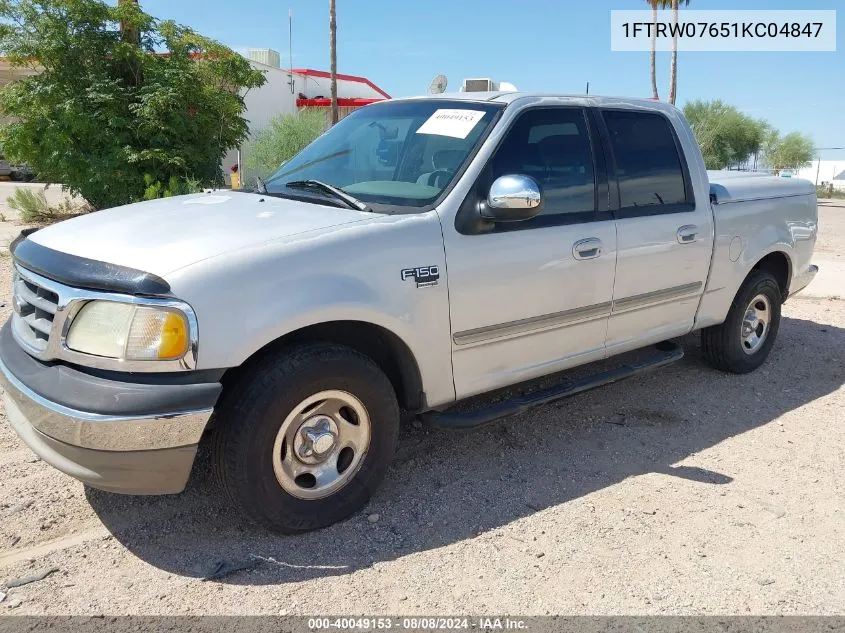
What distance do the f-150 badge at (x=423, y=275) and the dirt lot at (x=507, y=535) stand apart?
1089 mm

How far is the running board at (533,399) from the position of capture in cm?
353

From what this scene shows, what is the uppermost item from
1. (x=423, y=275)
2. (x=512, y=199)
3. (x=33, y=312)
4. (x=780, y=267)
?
(x=512, y=199)

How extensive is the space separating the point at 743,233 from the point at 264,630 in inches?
163

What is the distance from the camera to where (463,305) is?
134 inches

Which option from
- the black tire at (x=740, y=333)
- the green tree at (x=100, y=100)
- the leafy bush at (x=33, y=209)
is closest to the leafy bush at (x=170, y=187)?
the green tree at (x=100, y=100)

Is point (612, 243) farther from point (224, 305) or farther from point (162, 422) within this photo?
point (162, 422)

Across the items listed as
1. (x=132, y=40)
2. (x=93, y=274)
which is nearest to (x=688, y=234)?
(x=93, y=274)

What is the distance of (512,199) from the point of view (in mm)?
3326

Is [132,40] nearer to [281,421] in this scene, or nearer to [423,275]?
[423,275]

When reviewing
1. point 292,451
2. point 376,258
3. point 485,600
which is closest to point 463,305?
point 376,258

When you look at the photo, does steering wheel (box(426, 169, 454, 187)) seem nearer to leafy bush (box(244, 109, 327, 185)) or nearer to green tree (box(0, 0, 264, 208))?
green tree (box(0, 0, 264, 208))

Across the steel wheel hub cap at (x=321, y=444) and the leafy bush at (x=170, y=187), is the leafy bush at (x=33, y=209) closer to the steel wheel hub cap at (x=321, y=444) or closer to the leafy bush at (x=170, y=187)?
the leafy bush at (x=170, y=187)

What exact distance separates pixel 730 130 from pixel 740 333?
42508 mm

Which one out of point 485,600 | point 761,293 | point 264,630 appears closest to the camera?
point 264,630
